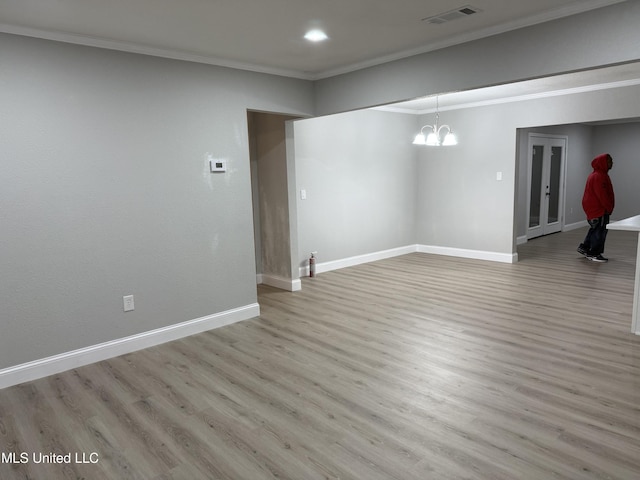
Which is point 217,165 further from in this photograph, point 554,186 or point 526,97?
point 554,186

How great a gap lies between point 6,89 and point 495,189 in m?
6.31

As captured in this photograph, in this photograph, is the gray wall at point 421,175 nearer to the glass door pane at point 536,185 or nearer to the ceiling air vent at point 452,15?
the glass door pane at point 536,185

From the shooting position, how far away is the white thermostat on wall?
13.5ft

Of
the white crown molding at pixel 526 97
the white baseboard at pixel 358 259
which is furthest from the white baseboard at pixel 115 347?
the white crown molding at pixel 526 97

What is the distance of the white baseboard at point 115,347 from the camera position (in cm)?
320

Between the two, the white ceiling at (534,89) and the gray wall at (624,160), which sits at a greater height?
the white ceiling at (534,89)

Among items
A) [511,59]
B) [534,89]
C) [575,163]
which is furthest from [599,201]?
[511,59]

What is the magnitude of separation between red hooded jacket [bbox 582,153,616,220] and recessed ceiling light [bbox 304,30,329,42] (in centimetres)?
522

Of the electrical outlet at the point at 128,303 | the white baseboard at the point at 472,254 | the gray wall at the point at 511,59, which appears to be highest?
the gray wall at the point at 511,59

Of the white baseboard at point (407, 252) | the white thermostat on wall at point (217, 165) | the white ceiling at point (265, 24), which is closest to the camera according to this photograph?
the white ceiling at point (265, 24)

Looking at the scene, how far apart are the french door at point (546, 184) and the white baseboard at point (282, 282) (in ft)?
18.6

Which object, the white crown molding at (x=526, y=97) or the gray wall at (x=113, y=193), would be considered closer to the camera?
the gray wall at (x=113, y=193)

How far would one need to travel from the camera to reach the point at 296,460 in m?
2.25

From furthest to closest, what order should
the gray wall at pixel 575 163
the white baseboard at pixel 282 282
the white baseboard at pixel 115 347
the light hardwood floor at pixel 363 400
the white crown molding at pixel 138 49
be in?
the gray wall at pixel 575 163 < the white baseboard at pixel 282 282 < the white baseboard at pixel 115 347 < the white crown molding at pixel 138 49 < the light hardwood floor at pixel 363 400
